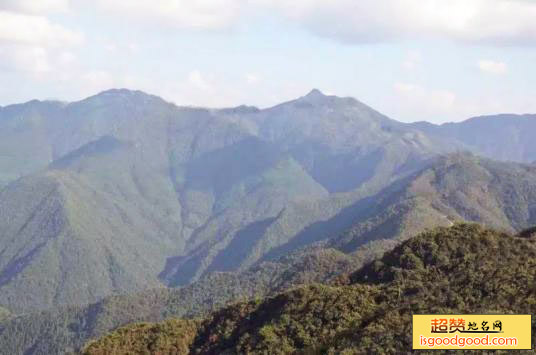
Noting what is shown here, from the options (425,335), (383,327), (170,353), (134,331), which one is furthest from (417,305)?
(134,331)

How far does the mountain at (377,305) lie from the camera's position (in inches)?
2443

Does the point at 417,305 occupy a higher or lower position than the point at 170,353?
higher

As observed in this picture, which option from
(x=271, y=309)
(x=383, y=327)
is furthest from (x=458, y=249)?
(x=383, y=327)

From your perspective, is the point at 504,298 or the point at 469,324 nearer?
the point at 469,324

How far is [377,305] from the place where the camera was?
76.4m

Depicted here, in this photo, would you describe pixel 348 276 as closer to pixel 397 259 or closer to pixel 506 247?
pixel 397 259

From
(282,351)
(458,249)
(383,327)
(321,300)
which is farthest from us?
(458,249)

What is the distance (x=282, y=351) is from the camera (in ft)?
234

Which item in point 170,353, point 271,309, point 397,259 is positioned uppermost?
point 397,259

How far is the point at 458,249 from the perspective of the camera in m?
89.5

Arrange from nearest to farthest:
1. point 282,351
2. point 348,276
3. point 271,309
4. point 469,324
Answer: point 469,324 → point 282,351 → point 271,309 → point 348,276

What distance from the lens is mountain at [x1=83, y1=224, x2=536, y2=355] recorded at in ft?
204

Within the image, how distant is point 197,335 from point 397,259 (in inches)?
1052

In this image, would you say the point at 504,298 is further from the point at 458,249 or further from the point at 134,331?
the point at 134,331
